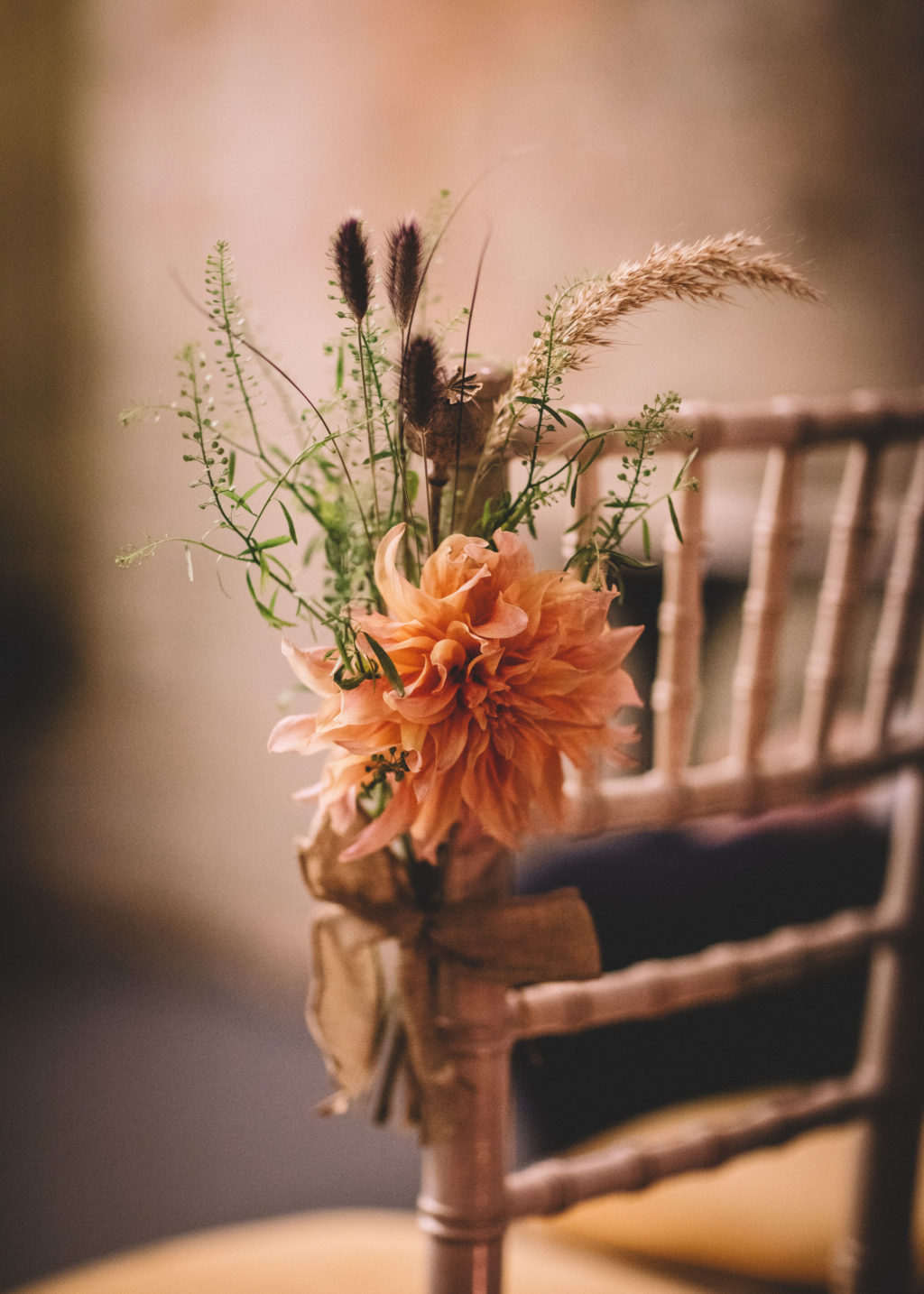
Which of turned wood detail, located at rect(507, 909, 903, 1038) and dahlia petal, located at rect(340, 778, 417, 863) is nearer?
dahlia petal, located at rect(340, 778, 417, 863)

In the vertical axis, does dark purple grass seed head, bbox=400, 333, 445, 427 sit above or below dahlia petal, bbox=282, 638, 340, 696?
above

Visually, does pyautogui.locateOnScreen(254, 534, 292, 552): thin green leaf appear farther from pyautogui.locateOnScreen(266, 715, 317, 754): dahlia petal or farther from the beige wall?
the beige wall

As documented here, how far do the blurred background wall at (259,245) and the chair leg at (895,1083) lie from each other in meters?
1.32

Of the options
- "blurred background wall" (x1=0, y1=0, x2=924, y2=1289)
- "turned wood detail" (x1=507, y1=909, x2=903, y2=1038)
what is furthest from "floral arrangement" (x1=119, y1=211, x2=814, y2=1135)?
"blurred background wall" (x1=0, y1=0, x2=924, y2=1289)

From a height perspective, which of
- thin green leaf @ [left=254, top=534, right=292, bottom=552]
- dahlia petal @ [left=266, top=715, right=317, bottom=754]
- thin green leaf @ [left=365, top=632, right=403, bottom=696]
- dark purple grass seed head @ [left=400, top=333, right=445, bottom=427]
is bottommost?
dahlia petal @ [left=266, top=715, right=317, bottom=754]

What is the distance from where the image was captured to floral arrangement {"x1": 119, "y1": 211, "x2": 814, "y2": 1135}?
2.06 ft

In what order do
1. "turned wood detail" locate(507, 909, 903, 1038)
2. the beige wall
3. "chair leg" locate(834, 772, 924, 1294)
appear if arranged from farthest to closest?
1. the beige wall
2. "chair leg" locate(834, 772, 924, 1294)
3. "turned wood detail" locate(507, 909, 903, 1038)

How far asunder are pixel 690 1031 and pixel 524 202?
6.04ft

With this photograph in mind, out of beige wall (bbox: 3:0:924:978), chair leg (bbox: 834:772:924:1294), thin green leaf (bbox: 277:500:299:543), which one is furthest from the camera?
beige wall (bbox: 3:0:924:978)

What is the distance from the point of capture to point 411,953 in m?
0.80

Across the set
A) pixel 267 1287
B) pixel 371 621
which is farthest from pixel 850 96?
pixel 267 1287

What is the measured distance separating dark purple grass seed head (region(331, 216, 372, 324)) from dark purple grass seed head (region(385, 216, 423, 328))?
0.01m

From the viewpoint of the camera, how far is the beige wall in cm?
241

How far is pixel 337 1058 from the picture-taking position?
811 mm
